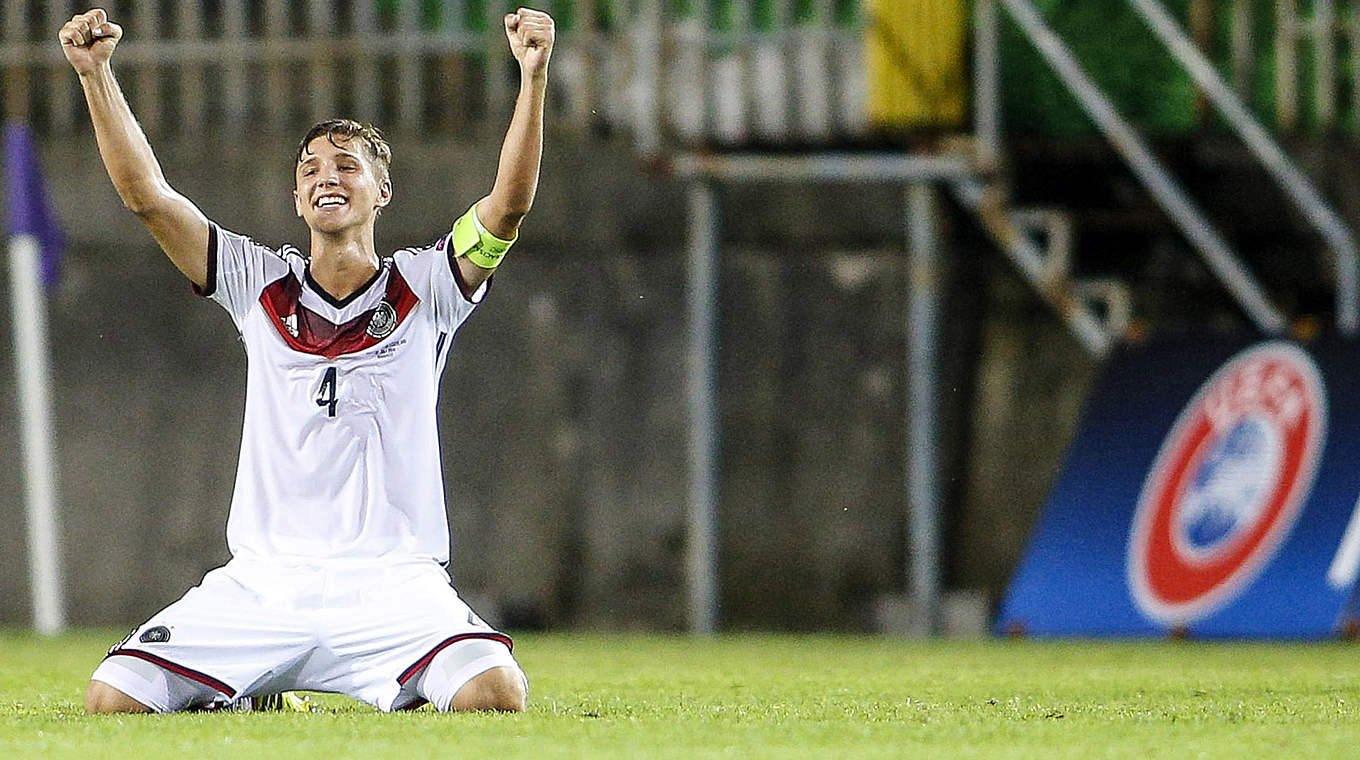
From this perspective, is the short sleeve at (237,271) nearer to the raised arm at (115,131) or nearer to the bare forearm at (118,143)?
the raised arm at (115,131)

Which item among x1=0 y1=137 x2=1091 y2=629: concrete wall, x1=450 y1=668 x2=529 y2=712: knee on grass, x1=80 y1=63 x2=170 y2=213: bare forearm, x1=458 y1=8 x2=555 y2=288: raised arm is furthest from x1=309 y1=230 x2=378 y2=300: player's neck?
x1=0 y1=137 x2=1091 y2=629: concrete wall

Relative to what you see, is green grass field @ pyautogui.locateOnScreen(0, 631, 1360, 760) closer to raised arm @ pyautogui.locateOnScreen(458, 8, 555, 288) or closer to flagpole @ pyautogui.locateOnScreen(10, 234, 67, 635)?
raised arm @ pyautogui.locateOnScreen(458, 8, 555, 288)

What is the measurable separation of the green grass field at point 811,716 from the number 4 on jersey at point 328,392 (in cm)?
78

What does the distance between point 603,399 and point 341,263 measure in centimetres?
732

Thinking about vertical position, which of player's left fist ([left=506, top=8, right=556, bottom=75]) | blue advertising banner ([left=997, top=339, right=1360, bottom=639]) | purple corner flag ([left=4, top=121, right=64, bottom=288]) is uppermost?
player's left fist ([left=506, top=8, right=556, bottom=75])

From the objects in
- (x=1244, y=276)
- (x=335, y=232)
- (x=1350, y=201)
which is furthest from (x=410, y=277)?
(x=1350, y=201)

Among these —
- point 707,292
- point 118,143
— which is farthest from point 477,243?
point 707,292

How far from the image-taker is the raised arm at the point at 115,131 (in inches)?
268

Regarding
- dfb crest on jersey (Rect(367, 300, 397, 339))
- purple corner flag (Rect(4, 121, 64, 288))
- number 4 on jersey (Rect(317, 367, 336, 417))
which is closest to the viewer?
number 4 on jersey (Rect(317, 367, 336, 417))

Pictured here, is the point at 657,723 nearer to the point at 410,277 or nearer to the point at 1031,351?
the point at 410,277

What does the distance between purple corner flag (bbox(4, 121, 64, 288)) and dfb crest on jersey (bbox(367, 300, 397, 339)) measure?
6.92 meters

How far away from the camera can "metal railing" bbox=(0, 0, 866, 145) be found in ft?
45.1

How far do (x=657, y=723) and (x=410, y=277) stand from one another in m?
1.36

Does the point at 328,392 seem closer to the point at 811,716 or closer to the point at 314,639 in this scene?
the point at 314,639
